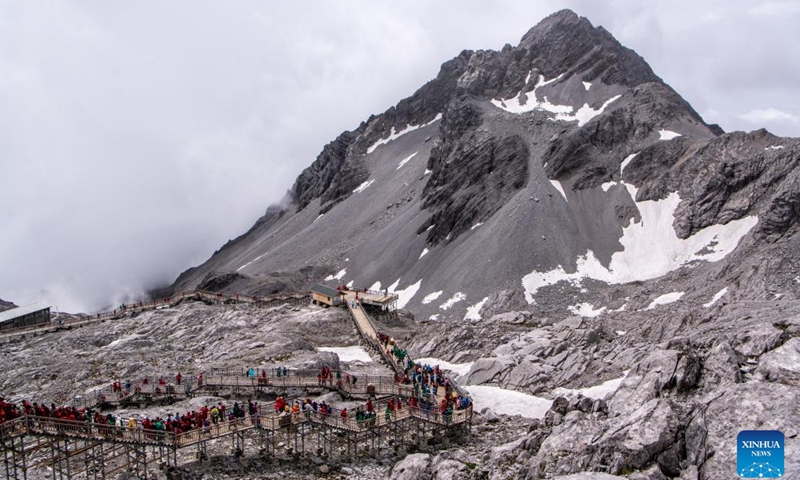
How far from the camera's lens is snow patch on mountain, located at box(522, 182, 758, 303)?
85.1m

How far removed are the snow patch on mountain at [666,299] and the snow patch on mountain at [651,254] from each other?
15.1 m

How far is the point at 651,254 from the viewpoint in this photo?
9038 cm

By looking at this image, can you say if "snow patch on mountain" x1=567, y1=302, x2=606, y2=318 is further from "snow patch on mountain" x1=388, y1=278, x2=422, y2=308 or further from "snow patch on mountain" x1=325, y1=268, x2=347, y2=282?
"snow patch on mountain" x1=325, y1=268, x2=347, y2=282

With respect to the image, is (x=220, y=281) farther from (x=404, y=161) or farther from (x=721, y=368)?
(x=721, y=368)

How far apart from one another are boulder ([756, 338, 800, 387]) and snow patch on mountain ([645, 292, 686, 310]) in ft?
146

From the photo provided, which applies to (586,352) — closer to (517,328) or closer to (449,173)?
(517,328)

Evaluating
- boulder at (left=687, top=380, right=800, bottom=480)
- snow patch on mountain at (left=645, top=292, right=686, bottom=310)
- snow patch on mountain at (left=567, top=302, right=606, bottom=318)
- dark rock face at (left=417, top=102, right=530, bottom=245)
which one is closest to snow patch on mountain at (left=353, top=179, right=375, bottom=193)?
dark rock face at (left=417, top=102, right=530, bottom=245)

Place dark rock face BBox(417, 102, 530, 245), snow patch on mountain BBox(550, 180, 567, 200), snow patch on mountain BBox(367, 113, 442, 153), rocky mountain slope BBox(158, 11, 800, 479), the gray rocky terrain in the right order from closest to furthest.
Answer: rocky mountain slope BBox(158, 11, 800, 479) < the gray rocky terrain < snow patch on mountain BBox(550, 180, 567, 200) < dark rock face BBox(417, 102, 530, 245) < snow patch on mountain BBox(367, 113, 442, 153)

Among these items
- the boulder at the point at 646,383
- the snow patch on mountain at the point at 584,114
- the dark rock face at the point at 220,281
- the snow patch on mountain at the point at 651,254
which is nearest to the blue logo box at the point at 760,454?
the boulder at the point at 646,383

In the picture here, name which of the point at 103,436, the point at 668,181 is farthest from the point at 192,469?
the point at 668,181

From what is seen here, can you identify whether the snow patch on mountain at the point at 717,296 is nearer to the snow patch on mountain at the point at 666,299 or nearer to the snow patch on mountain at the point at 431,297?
the snow patch on mountain at the point at 666,299

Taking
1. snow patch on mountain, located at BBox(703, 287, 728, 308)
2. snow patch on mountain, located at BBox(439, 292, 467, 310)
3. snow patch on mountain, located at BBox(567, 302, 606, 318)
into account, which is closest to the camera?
snow patch on mountain, located at BBox(703, 287, 728, 308)

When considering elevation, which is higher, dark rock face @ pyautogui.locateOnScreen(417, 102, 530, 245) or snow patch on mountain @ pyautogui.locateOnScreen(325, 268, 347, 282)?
dark rock face @ pyautogui.locateOnScreen(417, 102, 530, 245)

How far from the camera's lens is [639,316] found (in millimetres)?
62219
